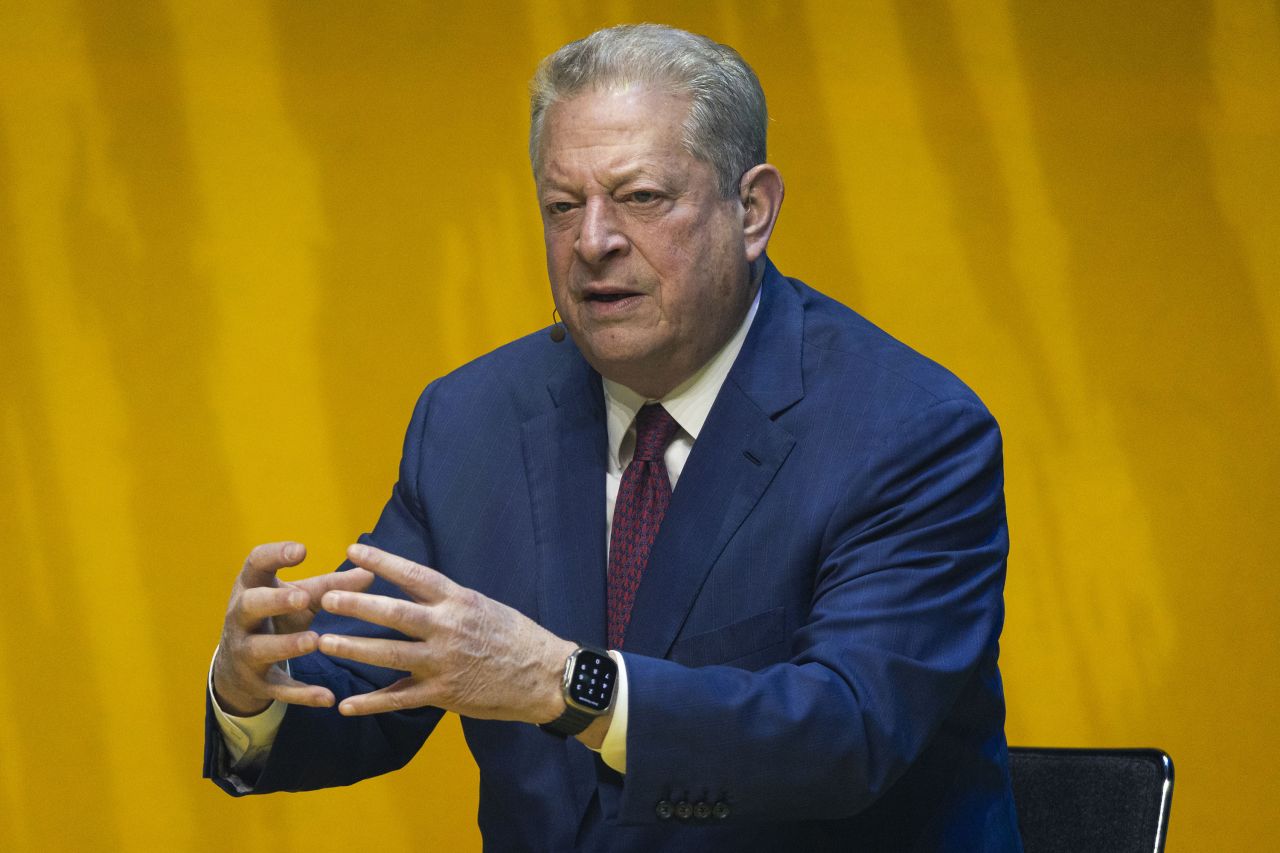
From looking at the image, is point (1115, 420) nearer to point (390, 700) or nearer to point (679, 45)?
point (679, 45)

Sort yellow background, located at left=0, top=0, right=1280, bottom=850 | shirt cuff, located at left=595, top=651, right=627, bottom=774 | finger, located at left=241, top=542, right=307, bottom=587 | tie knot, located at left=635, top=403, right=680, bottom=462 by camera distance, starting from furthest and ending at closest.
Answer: yellow background, located at left=0, top=0, right=1280, bottom=850, tie knot, located at left=635, top=403, right=680, bottom=462, finger, located at left=241, top=542, right=307, bottom=587, shirt cuff, located at left=595, top=651, right=627, bottom=774

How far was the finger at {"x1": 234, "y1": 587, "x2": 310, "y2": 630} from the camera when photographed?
1.58 metres

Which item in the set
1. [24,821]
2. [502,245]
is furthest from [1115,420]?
[24,821]

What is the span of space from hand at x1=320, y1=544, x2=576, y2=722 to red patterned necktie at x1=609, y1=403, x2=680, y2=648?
352mm

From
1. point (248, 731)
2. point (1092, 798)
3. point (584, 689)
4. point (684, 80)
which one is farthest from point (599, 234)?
point (1092, 798)

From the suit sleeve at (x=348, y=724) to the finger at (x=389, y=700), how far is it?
315 millimetres

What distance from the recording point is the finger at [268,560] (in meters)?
1.62

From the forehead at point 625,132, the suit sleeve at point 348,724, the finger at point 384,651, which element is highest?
the forehead at point 625,132

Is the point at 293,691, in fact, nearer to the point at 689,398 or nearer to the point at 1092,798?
the point at 689,398

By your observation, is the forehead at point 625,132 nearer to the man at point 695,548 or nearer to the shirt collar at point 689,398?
the man at point 695,548

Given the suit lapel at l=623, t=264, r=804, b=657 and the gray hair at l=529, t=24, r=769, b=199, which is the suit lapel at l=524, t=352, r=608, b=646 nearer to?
the suit lapel at l=623, t=264, r=804, b=657

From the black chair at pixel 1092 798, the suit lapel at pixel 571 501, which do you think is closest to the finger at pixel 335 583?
the suit lapel at pixel 571 501

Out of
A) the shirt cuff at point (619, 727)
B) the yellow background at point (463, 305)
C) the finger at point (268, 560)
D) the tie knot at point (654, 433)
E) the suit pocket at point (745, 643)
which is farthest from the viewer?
the yellow background at point (463, 305)

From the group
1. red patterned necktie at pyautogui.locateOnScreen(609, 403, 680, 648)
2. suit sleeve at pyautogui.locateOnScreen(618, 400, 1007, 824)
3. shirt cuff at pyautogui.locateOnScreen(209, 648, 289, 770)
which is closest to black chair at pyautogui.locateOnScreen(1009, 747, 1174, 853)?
suit sleeve at pyautogui.locateOnScreen(618, 400, 1007, 824)
